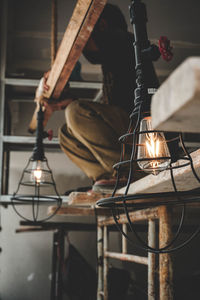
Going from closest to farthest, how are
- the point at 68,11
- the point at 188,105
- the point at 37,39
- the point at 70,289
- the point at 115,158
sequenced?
1. the point at 188,105
2. the point at 115,158
3. the point at 70,289
4. the point at 68,11
5. the point at 37,39

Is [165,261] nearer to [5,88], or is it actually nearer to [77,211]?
[77,211]

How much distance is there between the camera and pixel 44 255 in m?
4.22

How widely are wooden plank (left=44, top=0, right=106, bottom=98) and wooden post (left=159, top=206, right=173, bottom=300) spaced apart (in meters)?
0.97

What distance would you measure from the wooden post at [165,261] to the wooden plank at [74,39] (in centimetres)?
97

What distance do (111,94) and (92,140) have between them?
445 millimetres

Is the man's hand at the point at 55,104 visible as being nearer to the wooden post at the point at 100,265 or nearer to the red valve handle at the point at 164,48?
the wooden post at the point at 100,265

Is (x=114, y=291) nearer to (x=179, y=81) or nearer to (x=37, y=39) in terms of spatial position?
(x=179, y=81)

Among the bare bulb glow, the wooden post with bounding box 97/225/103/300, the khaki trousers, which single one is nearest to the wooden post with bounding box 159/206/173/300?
the khaki trousers

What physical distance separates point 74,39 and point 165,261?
1.21 m

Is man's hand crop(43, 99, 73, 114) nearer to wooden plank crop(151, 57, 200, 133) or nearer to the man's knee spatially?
the man's knee

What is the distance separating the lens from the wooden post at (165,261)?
1.57 metres

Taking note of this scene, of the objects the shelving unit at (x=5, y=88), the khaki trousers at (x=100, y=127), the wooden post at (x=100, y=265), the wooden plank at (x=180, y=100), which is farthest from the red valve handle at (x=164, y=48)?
the shelving unit at (x=5, y=88)

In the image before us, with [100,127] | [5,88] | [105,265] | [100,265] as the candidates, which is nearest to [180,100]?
[100,127]

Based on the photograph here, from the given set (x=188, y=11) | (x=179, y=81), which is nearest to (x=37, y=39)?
(x=188, y=11)
